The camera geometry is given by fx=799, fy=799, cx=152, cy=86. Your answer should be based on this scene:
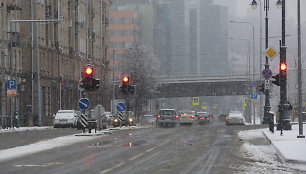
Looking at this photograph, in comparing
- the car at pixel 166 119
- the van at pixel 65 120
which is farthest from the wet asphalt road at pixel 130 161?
the car at pixel 166 119

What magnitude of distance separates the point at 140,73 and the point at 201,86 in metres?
11.2

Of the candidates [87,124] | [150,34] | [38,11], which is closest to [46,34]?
[38,11]

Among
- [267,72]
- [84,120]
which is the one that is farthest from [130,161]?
[267,72]

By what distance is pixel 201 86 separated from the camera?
114m

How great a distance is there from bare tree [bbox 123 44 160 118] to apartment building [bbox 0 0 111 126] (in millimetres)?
3854

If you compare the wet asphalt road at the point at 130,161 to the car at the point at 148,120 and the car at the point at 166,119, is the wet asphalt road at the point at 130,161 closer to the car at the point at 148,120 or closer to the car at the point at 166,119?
the car at the point at 166,119

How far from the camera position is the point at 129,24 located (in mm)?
167375

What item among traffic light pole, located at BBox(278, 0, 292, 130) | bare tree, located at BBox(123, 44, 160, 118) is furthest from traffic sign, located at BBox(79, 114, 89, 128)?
bare tree, located at BBox(123, 44, 160, 118)

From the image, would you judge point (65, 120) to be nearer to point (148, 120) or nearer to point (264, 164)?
point (148, 120)

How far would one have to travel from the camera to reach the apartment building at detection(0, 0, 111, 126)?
7056cm

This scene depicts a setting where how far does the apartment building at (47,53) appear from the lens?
7056 centimetres

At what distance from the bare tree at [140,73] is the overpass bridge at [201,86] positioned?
134 inches

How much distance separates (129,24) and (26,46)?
302 ft

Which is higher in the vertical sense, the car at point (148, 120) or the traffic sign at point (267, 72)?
the traffic sign at point (267, 72)
